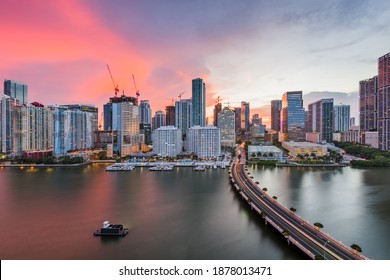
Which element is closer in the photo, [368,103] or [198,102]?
[368,103]

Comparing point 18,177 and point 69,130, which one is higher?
point 69,130

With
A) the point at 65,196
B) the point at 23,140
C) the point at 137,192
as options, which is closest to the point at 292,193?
the point at 137,192

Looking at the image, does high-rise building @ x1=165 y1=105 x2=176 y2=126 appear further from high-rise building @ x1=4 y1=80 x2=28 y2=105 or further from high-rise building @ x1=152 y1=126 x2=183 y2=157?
high-rise building @ x1=152 y1=126 x2=183 y2=157

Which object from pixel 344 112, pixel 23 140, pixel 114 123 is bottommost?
pixel 23 140

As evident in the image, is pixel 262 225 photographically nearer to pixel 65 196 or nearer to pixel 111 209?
pixel 111 209

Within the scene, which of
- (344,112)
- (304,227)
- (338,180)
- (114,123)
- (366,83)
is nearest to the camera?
(304,227)

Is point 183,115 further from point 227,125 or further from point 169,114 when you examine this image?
point 169,114

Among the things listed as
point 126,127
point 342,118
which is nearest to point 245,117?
point 342,118

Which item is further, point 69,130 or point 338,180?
point 69,130
